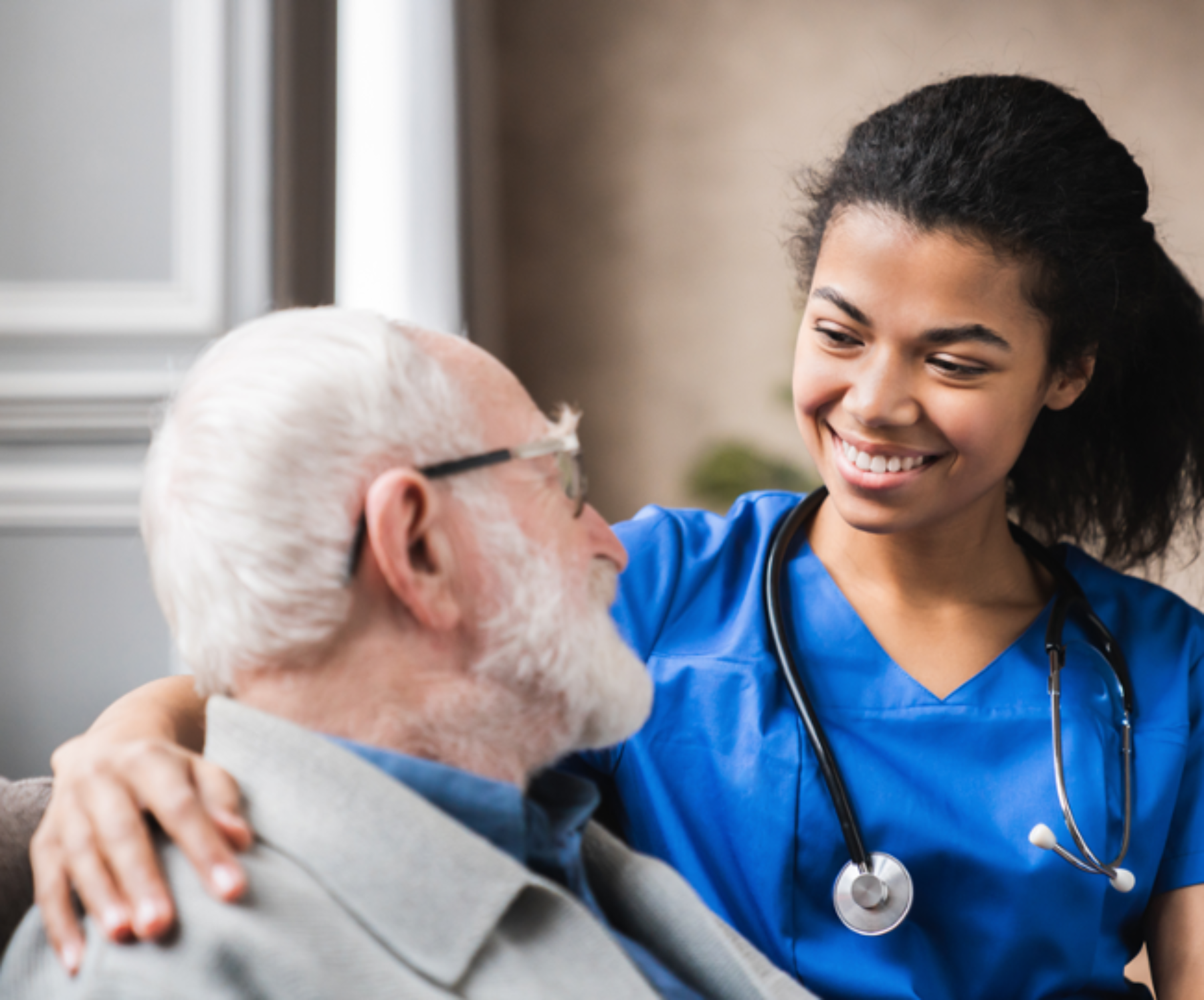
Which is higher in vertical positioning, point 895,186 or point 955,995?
point 895,186

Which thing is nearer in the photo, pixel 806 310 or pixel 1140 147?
pixel 806 310

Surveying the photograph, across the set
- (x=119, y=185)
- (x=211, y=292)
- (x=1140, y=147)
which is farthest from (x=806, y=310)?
(x=1140, y=147)

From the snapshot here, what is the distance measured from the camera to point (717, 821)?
46.5 inches

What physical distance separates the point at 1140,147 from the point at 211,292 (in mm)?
3247

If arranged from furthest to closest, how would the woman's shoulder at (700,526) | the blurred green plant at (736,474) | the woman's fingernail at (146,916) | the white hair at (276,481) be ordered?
the blurred green plant at (736,474)
the woman's shoulder at (700,526)
the white hair at (276,481)
the woman's fingernail at (146,916)

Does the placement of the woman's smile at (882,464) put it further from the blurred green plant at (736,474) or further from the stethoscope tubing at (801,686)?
the blurred green plant at (736,474)

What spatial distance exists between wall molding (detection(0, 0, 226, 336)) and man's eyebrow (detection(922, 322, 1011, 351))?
116 centimetres

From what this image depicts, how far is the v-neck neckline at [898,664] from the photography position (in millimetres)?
1229

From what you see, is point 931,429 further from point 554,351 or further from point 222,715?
point 554,351

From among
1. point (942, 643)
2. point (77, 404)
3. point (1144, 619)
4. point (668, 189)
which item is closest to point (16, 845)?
point (942, 643)

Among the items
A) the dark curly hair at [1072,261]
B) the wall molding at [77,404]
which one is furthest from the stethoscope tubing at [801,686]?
the wall molding at [77,404]

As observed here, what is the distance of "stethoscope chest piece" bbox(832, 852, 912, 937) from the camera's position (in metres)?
1.09

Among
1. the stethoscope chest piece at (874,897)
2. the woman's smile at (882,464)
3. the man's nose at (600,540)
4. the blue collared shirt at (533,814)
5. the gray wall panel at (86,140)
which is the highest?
the gray wall panel at (86,140)

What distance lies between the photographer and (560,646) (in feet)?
2.86
